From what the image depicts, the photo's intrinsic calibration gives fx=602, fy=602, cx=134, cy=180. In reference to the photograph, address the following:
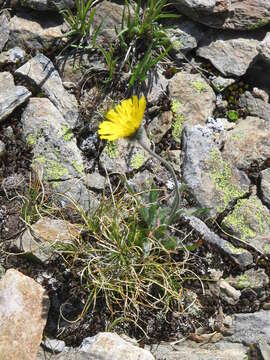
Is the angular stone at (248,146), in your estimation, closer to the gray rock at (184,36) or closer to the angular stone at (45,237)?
the gray rock at (184,36)

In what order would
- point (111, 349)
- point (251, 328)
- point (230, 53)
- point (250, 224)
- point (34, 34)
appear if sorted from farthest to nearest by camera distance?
point (230, 53) → point (34, 34) → point (250, 224) → point (251, 328) → point (111, 349)

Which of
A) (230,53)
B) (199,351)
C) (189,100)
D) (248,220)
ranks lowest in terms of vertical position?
(199,351)

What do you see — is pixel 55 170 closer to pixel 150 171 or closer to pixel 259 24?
pixel 150 171

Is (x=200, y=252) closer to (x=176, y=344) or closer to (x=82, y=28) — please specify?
(x=176, y=344)

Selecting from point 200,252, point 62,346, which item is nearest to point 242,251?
point 200,252

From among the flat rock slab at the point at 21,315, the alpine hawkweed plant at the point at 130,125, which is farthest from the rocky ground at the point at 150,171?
the alpine hawkweed plant at the point at 130,125

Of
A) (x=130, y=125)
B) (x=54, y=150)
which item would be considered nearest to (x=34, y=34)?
(x=54, y=150)
